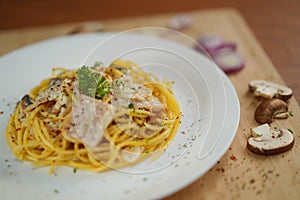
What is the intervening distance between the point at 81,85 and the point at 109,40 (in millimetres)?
1338

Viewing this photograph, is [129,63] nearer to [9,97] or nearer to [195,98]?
[195,98]

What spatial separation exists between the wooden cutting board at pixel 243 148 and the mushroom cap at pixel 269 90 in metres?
0.08

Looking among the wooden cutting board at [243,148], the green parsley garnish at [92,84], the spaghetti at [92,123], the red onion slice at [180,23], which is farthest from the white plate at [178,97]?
the red onion slice at [180,23]

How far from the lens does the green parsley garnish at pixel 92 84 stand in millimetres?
3264

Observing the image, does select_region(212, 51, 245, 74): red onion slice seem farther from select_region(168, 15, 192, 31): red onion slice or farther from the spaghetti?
the spaghetti

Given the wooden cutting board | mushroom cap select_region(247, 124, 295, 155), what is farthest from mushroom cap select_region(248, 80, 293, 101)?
mushroom cap select_region(247, 124, 295, 155)

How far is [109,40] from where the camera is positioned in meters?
4.50

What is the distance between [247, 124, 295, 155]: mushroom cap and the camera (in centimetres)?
322

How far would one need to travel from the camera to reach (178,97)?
3721 mm

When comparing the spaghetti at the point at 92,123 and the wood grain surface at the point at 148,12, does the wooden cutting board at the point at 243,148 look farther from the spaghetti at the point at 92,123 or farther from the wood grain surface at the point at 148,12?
the spaghetti at the point at 92,123

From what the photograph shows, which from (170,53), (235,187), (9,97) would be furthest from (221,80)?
(9,97)

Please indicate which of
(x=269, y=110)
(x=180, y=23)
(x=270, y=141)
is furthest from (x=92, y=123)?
(x=180, y=23)

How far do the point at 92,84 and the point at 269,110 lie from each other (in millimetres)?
1552

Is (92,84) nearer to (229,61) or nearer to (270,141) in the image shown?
(270,141)
